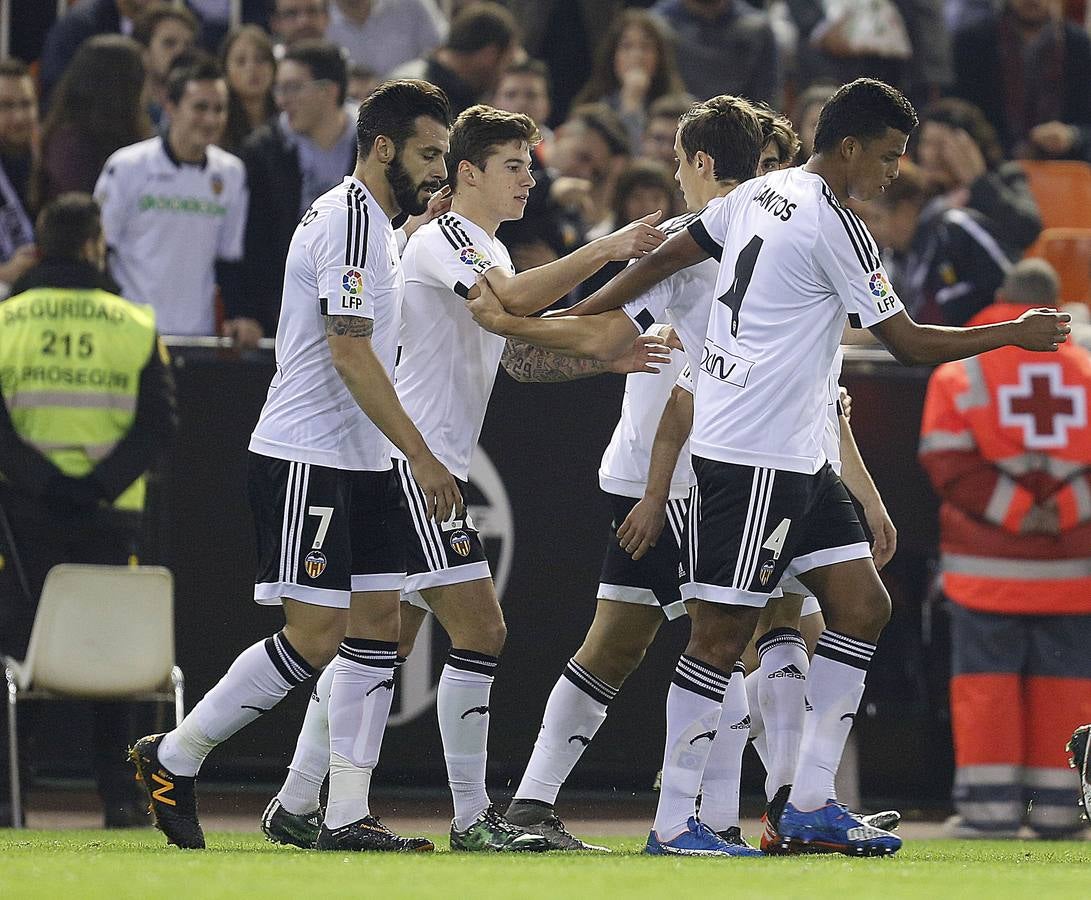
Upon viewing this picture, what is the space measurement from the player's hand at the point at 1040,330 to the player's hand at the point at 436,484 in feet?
5.95

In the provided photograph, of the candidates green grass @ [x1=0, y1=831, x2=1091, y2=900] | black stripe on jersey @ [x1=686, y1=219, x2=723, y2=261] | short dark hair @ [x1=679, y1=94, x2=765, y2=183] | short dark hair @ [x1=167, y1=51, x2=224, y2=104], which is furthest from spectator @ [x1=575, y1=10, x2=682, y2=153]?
green grass @ [x1=0, y1=831, x2=1091, y2=900]

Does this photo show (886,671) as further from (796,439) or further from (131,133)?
(131,133)

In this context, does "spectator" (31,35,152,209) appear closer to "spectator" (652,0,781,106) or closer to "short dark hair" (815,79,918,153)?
"spectator" (652,0,781,106)

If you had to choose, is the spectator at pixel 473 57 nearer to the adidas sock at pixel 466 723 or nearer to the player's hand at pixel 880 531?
the player's hand at pixel 880 531

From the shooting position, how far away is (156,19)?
11492 mm

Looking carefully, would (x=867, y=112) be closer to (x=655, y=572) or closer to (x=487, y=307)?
(x=487, y=307)

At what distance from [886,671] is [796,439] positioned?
3.77m

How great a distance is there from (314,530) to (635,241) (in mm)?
1399

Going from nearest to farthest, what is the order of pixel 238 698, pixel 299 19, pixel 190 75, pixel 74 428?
pixel 238 698
pixel 74 428
pixel 190 75
pixel 299 19

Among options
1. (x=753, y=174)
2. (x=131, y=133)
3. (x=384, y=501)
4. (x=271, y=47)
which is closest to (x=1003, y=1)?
(x=271, y=47)

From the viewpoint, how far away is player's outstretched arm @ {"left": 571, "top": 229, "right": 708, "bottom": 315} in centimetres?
654

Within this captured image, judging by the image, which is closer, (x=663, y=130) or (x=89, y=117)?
(x=89, y=117)

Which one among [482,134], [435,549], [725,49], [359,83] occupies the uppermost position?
[725,49]

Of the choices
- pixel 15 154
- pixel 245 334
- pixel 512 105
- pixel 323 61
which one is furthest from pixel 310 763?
pixel 512 105
